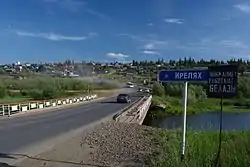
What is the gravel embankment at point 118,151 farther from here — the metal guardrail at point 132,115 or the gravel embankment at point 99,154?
the metal guardrail at point 132,115

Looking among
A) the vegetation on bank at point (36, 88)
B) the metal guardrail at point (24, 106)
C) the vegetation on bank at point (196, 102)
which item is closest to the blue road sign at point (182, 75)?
the metal guardrail at point (24, 106)

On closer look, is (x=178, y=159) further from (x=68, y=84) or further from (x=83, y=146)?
(x=68, y=84)

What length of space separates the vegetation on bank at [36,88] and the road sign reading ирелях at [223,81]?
5089cm

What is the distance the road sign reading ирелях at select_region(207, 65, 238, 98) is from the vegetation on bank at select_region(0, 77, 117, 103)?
167ft

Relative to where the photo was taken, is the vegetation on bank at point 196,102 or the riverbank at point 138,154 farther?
the vegetation on bank at point 196,102

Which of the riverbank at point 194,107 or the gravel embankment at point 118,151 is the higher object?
the gravel embankment at point 118,151

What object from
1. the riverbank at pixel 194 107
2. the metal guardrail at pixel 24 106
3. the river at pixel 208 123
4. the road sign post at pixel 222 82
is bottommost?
the riverbank at pixel 194 107

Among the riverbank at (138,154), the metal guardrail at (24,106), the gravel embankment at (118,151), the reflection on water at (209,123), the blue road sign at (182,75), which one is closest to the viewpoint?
the blue road sign at (182,75)

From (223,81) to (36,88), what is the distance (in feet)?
230

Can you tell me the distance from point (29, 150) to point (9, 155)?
144 cm

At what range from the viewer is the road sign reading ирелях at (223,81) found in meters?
7.53

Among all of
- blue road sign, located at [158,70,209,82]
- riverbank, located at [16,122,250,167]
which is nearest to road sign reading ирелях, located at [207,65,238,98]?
blue road sign, located at [158,70,209,82]

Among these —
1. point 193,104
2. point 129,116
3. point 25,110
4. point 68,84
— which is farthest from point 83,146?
point 68,84

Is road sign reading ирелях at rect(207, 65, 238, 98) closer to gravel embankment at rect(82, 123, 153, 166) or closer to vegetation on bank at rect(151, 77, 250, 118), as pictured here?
gravel embankment at rect(82, 123, 153, 166)
